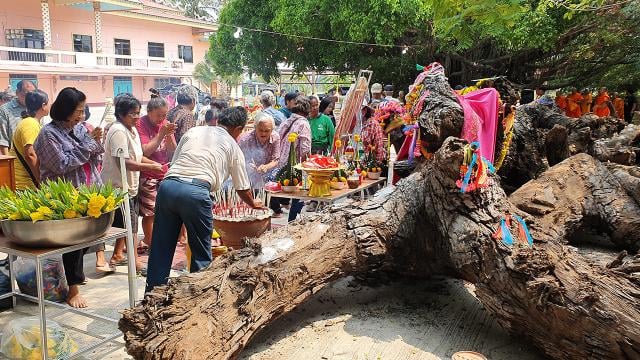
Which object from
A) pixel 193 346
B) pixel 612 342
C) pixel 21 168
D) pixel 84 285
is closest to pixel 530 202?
pixel 612 342

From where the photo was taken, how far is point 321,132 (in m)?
5.92

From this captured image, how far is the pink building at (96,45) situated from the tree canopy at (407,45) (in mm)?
5758

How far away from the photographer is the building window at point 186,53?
83.4 feet

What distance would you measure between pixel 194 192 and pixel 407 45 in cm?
1203

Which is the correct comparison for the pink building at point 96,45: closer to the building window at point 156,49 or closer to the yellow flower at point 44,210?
the building window at point 156,49

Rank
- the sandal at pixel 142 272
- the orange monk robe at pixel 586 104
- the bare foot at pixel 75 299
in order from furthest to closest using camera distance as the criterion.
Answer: the orange monk robe at pixel 586 104 → the sandal at pixel 142 272 → the bare foot at pixel 75 299

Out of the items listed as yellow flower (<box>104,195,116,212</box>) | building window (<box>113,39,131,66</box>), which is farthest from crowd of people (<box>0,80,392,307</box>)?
building window (<box>113,39,131,66</box>)

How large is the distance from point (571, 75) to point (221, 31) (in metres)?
11.5

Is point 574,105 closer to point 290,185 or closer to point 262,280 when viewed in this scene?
point 290,185

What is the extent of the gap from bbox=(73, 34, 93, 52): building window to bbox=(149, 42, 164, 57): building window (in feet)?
10.7

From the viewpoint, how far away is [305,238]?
2.87 meters

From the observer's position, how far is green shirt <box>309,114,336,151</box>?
5898mm

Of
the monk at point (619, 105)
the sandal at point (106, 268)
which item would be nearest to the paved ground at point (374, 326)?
the sandal at point (106, 268)

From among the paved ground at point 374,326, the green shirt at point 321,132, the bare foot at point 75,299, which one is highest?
the green shirt at point 321,132
